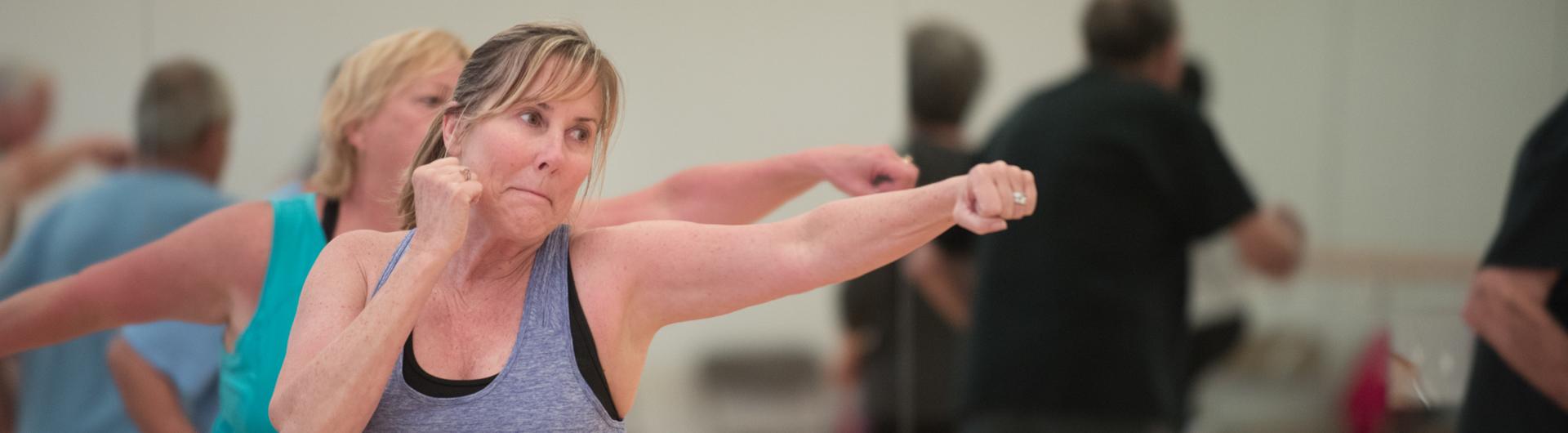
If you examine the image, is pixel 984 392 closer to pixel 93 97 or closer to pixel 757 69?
pixel 757 69

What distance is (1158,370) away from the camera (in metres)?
2.59

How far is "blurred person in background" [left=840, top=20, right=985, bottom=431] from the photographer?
2820 millimetres

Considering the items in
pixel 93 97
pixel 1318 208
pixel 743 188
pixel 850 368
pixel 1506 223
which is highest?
pixel 743 188

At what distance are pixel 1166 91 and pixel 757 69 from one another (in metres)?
0.78

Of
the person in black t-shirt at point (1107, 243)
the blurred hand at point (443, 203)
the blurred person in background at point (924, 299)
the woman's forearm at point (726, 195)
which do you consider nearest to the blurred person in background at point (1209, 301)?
the person in black t-shirt at point (1107, 243)

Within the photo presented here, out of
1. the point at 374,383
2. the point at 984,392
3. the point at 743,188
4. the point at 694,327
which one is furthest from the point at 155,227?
the point at 984,392

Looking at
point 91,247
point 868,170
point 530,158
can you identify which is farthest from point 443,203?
point 91,247

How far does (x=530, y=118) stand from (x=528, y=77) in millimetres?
35

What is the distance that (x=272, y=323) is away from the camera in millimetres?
1479

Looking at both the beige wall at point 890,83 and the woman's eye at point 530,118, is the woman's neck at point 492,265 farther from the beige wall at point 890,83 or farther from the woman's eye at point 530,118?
the beige wall at point 890,83

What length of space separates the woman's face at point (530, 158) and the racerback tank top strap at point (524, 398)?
9cm

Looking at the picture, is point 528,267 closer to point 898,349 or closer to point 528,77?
point 528,77

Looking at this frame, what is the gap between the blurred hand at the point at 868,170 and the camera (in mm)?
1351

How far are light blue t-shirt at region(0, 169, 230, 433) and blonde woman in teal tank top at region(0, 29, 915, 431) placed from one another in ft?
2.01
